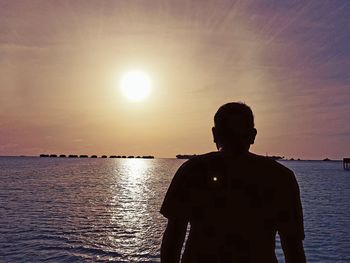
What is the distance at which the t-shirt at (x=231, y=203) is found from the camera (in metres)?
2.92

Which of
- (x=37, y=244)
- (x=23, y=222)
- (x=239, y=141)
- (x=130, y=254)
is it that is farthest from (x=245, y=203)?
(x=23, y=222)

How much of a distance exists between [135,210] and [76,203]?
30.3 feet

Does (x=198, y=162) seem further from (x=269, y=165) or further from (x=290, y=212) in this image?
(x=290, y=212)

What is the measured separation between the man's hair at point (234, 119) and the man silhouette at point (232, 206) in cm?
23

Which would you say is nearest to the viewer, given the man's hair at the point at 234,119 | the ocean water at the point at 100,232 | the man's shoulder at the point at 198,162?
the man's shoulder at the point at 198,162

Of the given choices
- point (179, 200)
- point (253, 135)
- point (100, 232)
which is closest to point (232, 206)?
point (179, 200)

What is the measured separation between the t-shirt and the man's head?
0.56 ft

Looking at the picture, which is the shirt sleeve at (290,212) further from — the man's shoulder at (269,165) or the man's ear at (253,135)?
the man's ear at (253,135)

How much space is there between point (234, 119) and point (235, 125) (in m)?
0.05

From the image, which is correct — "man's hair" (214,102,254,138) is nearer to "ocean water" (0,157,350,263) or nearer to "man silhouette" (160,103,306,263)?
"man silhouette" (160,103,306,263)

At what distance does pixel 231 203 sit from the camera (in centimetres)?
293

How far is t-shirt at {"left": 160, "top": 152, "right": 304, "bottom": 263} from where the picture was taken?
2.92m

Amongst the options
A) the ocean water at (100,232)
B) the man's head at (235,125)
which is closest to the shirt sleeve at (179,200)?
the man's head at (235,125)

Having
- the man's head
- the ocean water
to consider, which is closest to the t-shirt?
the man's head
